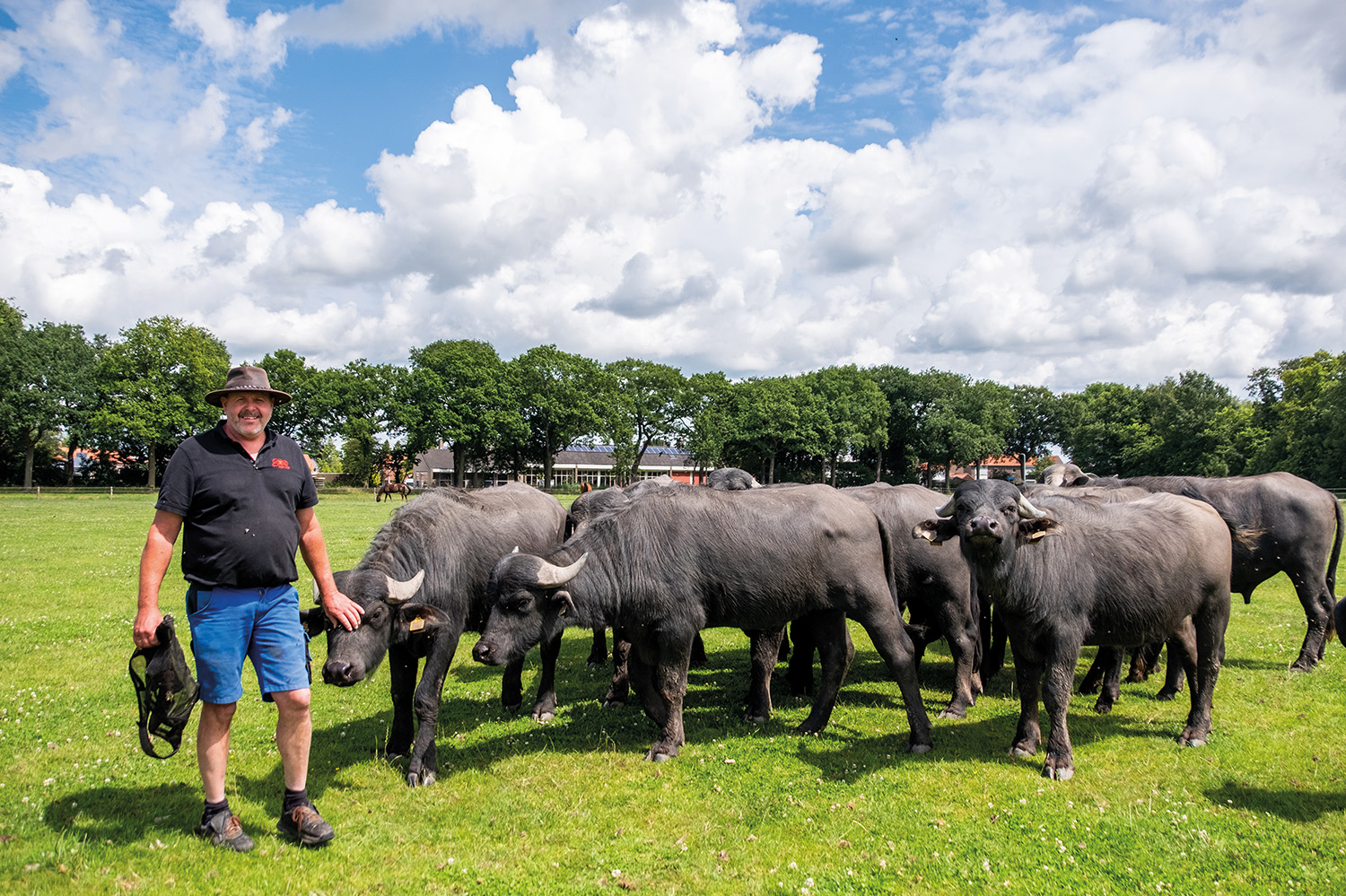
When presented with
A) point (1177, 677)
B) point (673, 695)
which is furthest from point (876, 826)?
point (1177, 677)

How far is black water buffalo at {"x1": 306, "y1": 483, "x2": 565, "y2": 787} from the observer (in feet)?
21.0

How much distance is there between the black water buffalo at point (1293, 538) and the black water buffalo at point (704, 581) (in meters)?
6.57

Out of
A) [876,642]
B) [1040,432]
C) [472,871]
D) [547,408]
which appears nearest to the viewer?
[472,871]

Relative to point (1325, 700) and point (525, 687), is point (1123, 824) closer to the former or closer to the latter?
point (1325, 700)

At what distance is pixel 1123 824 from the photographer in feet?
18.8

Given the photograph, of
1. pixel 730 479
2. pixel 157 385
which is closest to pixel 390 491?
pixel 157 385

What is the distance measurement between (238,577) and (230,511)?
1.55 feet

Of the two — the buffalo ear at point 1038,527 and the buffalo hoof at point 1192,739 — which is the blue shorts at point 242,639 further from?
the buffalo hoof at point 1192,739

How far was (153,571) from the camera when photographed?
4.73 m

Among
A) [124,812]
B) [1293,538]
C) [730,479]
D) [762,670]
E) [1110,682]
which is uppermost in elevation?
[730,479]

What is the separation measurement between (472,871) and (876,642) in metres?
4.68

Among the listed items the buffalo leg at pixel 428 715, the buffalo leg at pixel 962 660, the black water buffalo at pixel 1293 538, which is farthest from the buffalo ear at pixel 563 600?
the black water buffalo at pixel 1293 538

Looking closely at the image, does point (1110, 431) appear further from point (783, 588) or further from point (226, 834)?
point (226, 834)

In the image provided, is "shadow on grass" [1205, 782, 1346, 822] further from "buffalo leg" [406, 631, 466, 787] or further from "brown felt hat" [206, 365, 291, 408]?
"brown felt hat" [206, 365, 291, 408]
